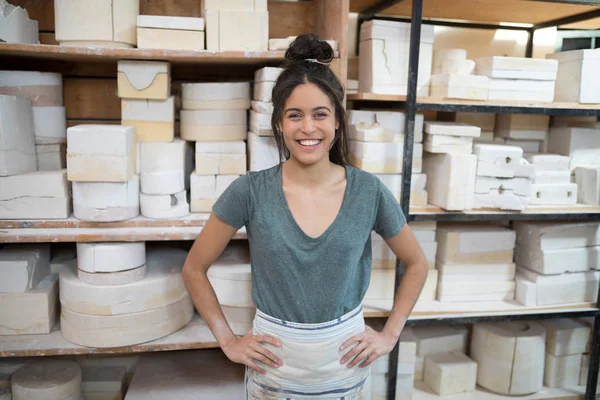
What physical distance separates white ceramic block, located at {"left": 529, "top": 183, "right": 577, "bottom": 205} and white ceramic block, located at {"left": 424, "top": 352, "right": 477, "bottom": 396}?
0.85 meters

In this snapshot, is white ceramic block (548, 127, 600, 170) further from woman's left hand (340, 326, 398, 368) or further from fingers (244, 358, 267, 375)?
fingers (244, 358, 267, 375)

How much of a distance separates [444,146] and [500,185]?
286mm

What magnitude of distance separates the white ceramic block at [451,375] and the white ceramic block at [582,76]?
4.31ft

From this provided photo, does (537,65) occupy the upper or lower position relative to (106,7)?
lower

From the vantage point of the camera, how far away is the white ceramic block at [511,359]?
246cm

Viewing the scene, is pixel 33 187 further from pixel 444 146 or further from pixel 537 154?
pixel 537 154

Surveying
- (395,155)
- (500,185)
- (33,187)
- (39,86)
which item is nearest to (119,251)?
(33,187)

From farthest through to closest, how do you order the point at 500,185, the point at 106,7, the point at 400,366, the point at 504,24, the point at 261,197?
the point at 504,24 < the point at 400,366 < the point at 500,185 < the point at 106,7 < the point at 261,197

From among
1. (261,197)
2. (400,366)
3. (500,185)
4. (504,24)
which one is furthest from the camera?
(504,24)

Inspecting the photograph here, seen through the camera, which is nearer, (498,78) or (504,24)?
(498,78)

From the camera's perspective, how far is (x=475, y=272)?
241 cm

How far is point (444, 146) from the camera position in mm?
2203

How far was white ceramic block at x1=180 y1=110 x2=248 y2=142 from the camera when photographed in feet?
7.18

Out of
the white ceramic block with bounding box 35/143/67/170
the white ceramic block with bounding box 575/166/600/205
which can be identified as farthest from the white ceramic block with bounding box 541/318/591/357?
the white ceramic block with bounding box 35/143/67/170
